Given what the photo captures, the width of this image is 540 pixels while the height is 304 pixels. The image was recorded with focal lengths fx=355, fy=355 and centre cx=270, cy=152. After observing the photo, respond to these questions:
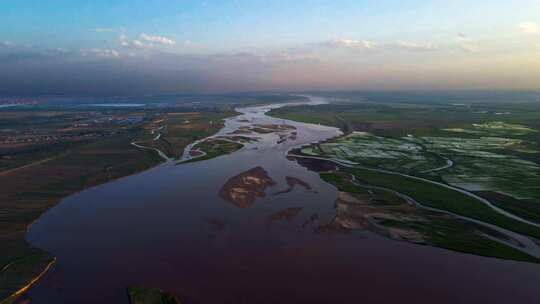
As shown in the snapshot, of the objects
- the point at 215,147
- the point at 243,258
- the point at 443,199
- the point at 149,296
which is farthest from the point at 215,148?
the point at 149,296

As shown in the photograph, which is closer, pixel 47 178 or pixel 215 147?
pixel 47 178

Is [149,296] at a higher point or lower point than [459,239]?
lower

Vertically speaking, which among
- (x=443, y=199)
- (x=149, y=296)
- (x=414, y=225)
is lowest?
(x=149, y=296)

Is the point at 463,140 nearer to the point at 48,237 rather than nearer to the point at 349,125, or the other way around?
the point at 349,125

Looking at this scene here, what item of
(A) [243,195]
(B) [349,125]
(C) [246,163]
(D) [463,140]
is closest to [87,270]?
(A) [243,195]

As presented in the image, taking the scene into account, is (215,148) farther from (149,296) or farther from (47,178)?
(149,296)

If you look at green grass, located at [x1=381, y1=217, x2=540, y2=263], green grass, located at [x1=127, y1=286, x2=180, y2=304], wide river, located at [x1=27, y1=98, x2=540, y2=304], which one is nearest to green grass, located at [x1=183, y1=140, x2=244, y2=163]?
wide river, located at [x1=27, y1=98, x2=540, y2=304]

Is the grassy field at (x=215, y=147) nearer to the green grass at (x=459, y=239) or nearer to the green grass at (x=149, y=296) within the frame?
the green grass at (x=459, y=239)
